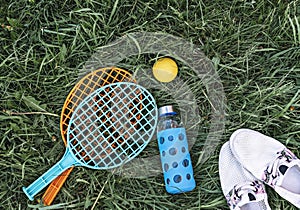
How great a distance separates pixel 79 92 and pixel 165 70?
16.5 inches

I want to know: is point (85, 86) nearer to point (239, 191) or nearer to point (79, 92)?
point (79, 92)

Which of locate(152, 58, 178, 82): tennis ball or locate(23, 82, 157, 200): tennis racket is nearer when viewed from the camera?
locate(23, 82, 157, 200): tennis racket

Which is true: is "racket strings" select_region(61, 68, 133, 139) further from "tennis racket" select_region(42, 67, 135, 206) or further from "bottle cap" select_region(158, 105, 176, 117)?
"bottle cap" select_region(158, 105, 176, 117)

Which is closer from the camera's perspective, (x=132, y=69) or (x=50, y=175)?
(x=50, y=175)

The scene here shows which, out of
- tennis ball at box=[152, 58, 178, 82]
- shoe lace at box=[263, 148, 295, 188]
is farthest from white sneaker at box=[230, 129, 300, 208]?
tennis ball at box=[152, 58, 178, 82]

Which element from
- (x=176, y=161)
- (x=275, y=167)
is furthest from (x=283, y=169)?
(x=176, y=161)

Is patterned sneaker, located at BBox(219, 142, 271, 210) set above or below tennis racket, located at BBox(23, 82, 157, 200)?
below

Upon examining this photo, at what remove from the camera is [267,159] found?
2.32 m

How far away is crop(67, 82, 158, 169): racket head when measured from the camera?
2242mm

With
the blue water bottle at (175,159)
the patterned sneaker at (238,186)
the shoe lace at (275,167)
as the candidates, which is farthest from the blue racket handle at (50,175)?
the shoe lace at (275,167)

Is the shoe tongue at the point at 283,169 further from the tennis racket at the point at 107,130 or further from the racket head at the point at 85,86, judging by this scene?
the racket head at the point at 85,86

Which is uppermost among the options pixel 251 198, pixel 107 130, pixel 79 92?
pixel 79 92

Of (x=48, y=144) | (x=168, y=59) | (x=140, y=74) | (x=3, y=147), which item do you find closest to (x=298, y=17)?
(x=168, y=59)

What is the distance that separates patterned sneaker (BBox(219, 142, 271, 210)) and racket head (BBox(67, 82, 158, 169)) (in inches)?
14.9
